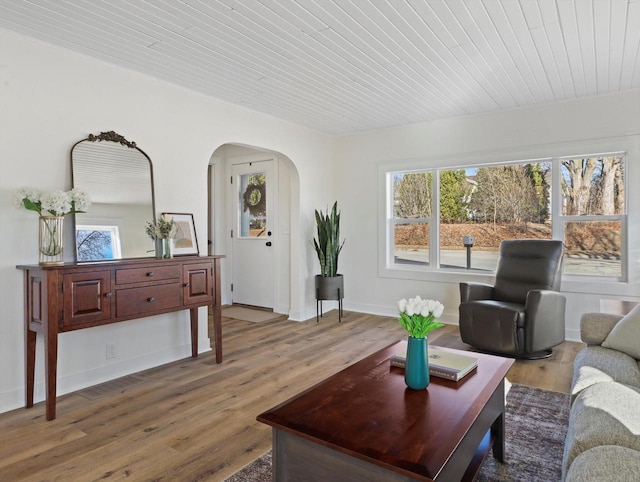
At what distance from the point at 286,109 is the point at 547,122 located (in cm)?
273

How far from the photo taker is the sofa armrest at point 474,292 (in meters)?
3.86

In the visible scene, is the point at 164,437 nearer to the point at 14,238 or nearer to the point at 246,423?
the point at 246,423

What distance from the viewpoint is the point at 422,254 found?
510cm

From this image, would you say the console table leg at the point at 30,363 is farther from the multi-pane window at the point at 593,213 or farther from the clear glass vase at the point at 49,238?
the multi-pane window at the point at 593,213

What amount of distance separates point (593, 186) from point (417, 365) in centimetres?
356

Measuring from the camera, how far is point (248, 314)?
538 centimetres

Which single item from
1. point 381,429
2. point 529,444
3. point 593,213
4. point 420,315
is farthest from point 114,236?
point 593,213

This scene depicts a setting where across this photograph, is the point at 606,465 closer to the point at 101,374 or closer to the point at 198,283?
the point at 198,283

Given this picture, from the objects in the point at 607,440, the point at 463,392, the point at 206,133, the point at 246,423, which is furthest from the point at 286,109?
the point at 607,440

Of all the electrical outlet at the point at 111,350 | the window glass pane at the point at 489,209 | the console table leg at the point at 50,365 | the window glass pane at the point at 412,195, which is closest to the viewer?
the console table leg at the point at 50,365

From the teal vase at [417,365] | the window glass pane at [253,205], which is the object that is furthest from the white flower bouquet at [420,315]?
the window glass pane at [253,205]

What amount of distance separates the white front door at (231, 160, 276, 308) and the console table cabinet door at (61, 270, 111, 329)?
3.01 m

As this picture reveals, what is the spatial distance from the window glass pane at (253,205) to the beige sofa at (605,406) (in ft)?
13.7

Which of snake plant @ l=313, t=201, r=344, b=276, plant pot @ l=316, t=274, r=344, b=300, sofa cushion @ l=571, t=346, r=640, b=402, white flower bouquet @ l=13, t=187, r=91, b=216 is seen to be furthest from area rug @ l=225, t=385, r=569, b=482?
snake plant @ l=313, t=201, r=344, b=276
